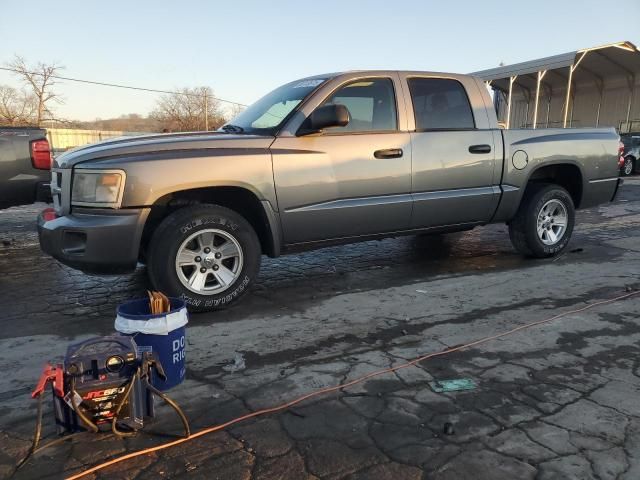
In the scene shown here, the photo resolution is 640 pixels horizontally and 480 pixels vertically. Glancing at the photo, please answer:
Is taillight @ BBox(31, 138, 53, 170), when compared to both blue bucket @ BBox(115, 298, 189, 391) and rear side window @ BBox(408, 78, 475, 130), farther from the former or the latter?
rear side window @ BBox(408, 78, 475, 130)

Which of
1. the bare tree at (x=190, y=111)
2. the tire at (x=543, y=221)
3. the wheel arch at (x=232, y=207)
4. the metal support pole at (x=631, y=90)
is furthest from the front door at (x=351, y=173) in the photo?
the bare tree at (x=190, y=111)

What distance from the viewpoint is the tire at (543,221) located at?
5887 millimetres

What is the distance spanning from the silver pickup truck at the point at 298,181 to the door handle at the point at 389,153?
14mm

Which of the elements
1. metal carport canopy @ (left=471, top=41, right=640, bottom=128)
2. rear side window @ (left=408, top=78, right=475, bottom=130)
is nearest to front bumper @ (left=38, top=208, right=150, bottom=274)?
rear side window @ (left=408, top=78, right=475, bottom=130)

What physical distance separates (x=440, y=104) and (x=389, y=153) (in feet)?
3.04

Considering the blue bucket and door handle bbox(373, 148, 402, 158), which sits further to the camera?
door handle bbox(373, 148, 402, 158)

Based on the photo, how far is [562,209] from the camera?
6145 mm

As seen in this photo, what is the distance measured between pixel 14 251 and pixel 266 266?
3.32 m

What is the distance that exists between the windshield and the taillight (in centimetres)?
233

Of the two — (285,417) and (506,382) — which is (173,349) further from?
(506,382)

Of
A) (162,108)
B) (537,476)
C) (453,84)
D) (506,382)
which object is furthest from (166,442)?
(162,108)

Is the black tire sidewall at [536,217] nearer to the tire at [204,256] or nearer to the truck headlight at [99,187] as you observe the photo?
the tire at [204,256]

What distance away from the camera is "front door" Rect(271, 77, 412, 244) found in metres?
4.42

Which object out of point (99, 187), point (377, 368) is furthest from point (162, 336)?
point (99, 187)
